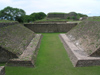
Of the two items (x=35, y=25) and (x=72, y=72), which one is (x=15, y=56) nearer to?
(x=72, y=72)

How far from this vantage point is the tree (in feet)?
115

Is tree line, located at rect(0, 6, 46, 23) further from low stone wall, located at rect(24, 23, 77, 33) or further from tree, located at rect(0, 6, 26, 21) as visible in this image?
low stone wall, located at rect(24, 23, 77, 33)

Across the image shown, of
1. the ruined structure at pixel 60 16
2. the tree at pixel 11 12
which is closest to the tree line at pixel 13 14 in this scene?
the tree at pixel 11 12

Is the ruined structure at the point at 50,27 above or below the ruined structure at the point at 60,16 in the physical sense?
below

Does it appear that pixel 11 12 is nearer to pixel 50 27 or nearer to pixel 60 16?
pixel 60 16

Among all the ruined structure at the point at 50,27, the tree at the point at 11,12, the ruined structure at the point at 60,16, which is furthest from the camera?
the tree at the point at 11,12

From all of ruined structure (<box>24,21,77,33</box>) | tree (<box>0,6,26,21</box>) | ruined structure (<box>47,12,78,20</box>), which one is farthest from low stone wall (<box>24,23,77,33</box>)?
tree (<box>0,6,26,21</box>)

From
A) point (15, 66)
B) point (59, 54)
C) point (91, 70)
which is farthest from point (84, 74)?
point (15, 66)

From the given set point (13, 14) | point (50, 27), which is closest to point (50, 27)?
point (50, 27)

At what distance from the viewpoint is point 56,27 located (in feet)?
51.6

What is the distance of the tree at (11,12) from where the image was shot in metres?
35.2

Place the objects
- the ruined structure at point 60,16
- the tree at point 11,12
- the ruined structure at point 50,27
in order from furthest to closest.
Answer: the tree at point 11,12 < the ruined structure at point 60,16 < the ruined structure at point 50,27

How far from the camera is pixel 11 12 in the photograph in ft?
120

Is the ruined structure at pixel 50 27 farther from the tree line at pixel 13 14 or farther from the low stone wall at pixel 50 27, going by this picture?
the tree line at pixel 13 14
